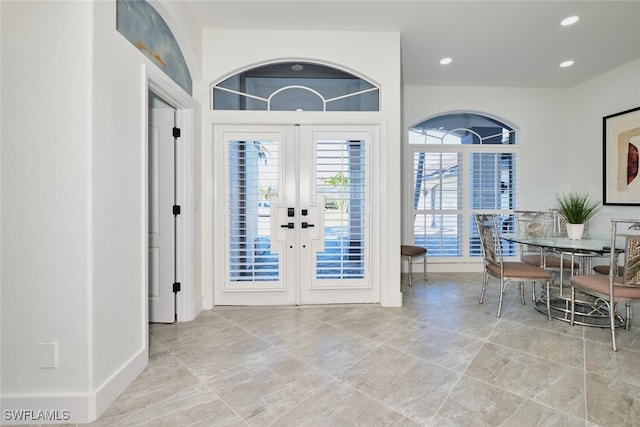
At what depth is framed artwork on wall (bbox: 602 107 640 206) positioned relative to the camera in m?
4.23

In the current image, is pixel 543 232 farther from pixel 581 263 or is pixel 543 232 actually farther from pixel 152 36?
pixel 152 36

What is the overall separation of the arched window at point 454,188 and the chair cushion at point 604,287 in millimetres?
2309

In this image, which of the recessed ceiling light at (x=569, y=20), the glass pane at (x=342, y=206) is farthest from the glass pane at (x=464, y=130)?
the glass pane at (x=342, y=206)

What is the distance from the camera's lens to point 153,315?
3076mm

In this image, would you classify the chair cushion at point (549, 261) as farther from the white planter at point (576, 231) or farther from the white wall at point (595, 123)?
the white wall at point (595, 123)

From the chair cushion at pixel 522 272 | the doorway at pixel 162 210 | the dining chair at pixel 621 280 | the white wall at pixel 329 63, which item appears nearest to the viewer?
the dining chair at pixel 621 280

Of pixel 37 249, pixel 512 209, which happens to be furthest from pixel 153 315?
pixel 512 209

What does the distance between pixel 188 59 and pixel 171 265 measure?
2027 millimetres

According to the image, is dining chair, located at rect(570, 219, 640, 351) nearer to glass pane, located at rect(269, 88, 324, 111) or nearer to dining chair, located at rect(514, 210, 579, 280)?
dining chair, located at rect(514, 210, 579, 280)

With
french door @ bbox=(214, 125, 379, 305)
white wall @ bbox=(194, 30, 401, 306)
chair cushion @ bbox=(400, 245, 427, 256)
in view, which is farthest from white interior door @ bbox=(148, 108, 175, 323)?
chair cushion @ bbox=(400, 245, 427, 256)

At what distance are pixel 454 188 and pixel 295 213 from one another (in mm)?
3094

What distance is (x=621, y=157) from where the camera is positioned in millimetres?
4410

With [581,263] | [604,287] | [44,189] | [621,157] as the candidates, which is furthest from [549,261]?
[44,189]

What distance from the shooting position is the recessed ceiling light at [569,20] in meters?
3.18
